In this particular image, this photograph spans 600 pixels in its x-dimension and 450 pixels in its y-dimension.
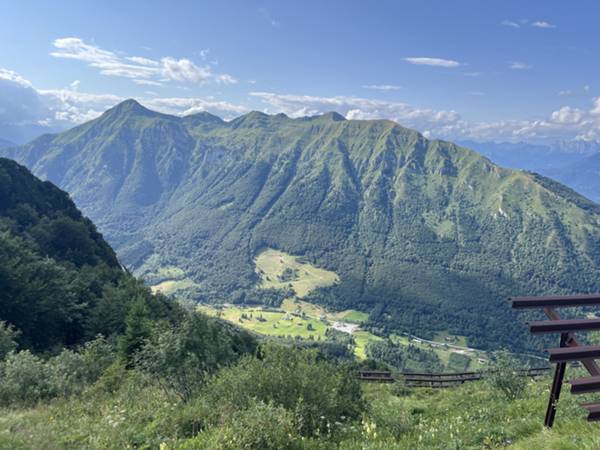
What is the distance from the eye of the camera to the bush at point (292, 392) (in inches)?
375

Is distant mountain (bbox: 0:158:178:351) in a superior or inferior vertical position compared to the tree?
inferior

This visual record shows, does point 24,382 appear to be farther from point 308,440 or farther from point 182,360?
point 308,440

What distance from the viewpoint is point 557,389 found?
6438 millimetres

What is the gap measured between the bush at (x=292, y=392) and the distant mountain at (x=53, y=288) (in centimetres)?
3305

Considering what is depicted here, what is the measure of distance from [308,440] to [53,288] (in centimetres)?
4268

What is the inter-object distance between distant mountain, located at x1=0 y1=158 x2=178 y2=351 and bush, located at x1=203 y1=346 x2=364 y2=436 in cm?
3305

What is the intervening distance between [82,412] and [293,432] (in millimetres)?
7721

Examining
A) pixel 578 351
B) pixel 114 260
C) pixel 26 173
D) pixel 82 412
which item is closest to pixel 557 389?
pixel 578 351

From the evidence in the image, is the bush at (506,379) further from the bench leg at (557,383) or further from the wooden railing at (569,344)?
the wooden railing at (569,344)

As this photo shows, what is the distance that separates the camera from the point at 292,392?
10.3 meters

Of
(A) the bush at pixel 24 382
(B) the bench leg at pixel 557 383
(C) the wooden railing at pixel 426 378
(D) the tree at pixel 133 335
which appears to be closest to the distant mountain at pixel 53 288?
(D) the tree at pixel 133 335

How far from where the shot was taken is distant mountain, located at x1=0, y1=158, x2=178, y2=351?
3759cm

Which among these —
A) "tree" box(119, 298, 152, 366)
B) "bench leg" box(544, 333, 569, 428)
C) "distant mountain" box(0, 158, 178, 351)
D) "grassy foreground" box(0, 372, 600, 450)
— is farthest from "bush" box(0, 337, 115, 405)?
"distant mountain" box(0, 158, 178, 351)

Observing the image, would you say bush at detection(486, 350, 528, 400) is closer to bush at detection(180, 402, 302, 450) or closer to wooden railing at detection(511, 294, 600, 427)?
wooden railing at detection(511, 294, 600, 427)
